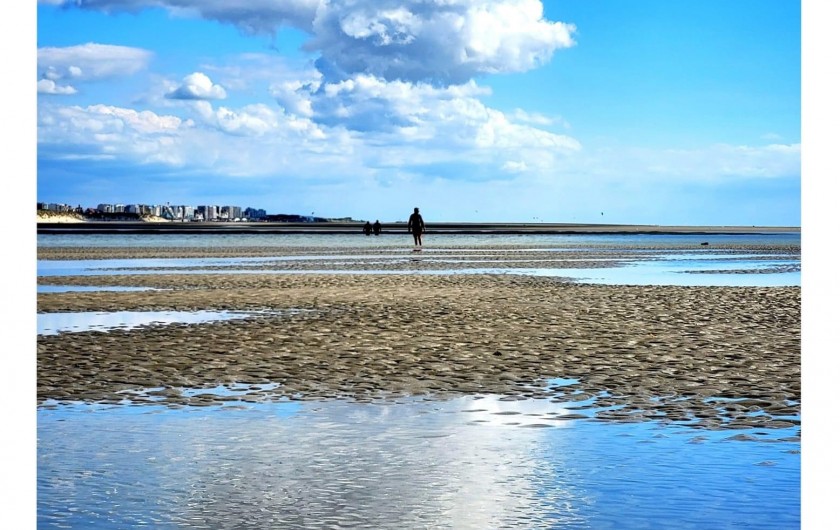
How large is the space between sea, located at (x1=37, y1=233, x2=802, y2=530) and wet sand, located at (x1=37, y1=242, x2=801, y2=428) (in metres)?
0.95

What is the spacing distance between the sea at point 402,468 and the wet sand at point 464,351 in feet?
3.10

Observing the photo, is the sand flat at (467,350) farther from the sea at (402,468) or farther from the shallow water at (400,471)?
the shallow water at (400,471)

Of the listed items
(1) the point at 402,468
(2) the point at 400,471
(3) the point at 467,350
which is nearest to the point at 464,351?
(3) the point at 467,350

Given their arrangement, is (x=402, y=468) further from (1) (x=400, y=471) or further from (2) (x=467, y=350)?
(2) (x=467, y=350)

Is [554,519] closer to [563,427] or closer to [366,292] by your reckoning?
[563,427]

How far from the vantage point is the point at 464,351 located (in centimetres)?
1781

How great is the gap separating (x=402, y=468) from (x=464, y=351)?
800 cm

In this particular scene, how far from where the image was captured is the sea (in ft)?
27.5

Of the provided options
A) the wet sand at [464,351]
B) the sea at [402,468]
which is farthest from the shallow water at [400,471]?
the wet sand at [464,351]
